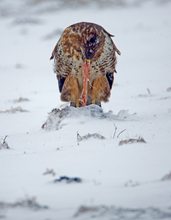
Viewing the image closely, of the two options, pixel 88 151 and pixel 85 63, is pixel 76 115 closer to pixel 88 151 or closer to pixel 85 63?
pixel 85 63

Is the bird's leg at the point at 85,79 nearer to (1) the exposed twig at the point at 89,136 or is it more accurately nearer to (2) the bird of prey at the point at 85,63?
(2) the bird of prey at the point at 85,63

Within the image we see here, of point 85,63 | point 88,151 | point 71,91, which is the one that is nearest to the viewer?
point 88,151

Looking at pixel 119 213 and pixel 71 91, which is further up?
pixel 119 213

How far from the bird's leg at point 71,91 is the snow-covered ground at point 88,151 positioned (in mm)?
528

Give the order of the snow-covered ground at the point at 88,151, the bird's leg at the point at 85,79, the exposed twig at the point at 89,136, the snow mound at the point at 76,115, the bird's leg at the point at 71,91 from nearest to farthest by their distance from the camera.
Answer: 1. the snow-covered ground at the point at 88,151
2. the exposed twig at the point at 89,136
3. the snow mound at the point at 76,115
4. the bird's leg at the point at 85,79
5. the bird's leg at the point at 71,91

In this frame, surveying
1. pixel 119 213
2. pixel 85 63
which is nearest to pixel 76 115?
pixel 85 63

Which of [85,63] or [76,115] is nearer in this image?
[76,115]

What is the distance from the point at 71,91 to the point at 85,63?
712mm

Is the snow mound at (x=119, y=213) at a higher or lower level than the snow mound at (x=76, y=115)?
higher

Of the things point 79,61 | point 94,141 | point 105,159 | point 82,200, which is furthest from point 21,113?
point 82,200

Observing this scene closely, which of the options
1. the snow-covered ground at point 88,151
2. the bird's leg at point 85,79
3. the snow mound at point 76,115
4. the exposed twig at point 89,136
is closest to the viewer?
the snow-covered ground at point 88,151

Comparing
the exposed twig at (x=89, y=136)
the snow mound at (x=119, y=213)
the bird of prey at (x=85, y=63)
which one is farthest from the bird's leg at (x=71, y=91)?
the snow mound at (x=119, y=213)

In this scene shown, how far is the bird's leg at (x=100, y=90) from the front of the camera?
31.6 ft

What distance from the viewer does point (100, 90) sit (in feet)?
32.1
